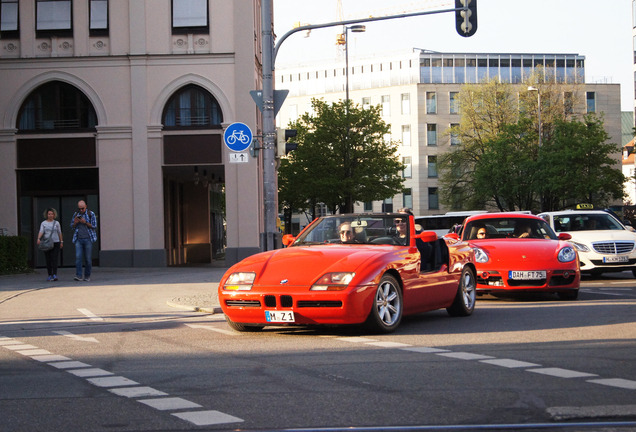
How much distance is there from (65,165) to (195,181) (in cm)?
614

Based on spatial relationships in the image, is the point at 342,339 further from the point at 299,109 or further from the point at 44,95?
the point at 299,109

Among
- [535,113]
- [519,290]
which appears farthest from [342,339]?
[535,113]

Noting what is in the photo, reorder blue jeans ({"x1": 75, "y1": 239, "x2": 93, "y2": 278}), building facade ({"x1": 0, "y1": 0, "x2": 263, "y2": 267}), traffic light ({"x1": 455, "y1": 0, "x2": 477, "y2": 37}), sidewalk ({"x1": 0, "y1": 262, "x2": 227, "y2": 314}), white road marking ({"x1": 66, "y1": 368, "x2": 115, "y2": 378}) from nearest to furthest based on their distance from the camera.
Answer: white road marking ({"x1": 66, "y1": 368, "x2": 115, "y2": 378}) < sidewalk ({"x1": 0, "y1": 262, "x2": 227, "y2": 314}) < traffic light ({"x1": 455, "y1": 0, "x2": 477, "y2": 37}) < blue jeans ({"x1": 75, "y1": 239, "x2": 93, "y2": 278}) < building facade ({"x1": 0, "y1": 0, "x2": 263, "y2": 267})

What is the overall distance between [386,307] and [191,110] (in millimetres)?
20855

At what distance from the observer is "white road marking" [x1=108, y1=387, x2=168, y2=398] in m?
6.17

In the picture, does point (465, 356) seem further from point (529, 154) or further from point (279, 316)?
point (529, 154)

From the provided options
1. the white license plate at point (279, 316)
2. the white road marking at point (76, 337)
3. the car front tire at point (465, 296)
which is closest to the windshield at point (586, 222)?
the car front tire at point (465, 296)

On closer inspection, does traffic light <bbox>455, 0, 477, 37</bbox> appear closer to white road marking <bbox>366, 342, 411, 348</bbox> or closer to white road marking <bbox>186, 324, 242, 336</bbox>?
white road marking <bbox>186, 324, 242, 336</bbox>

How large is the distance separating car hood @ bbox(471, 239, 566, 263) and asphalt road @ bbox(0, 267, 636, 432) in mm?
1581

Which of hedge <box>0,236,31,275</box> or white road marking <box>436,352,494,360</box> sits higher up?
hedge <box>0,236,31,275</box>

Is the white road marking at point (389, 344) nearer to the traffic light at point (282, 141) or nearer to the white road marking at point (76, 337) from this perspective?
the white road marking at point (76, 337)

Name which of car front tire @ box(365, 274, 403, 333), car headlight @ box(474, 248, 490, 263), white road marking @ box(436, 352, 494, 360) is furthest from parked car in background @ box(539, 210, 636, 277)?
white road marking @ box(436, 352, 494, 360)

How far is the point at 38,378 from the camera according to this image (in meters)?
7.06

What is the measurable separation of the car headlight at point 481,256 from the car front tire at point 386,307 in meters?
4.74
